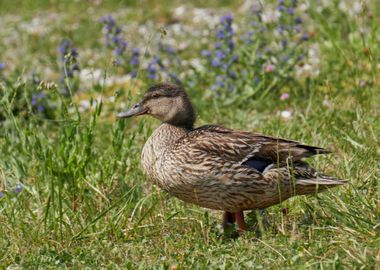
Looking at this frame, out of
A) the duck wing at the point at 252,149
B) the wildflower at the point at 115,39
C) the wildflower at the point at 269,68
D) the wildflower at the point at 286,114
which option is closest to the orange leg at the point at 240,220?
the duck wing at the point at 252,149

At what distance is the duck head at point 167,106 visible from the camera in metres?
6.18

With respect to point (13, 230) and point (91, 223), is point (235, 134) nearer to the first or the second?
point (91, 223)

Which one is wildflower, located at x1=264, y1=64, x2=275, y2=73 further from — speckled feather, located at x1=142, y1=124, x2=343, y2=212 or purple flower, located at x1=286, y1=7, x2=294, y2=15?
speckled feather, located at x1=142, y1=124, x2=343, y2=212

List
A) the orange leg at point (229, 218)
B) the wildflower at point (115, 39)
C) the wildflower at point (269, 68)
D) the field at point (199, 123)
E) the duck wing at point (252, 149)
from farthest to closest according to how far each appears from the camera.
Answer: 1. the wildflower at point (115, 39)
2. the wildflower at point (269, 68)
3. the orange leg at point (229, 218)
4. the duck wing at point (252, 149)
5. the field at point (199, 123)

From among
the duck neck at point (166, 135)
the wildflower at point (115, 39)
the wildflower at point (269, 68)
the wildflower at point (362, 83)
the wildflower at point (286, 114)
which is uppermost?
the wildflower at point (115, 39)

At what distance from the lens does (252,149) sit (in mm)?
5695

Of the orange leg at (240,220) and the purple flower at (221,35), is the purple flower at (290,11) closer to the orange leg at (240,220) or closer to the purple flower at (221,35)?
the purple flower at (221,35)

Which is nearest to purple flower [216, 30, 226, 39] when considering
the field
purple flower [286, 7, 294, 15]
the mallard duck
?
the field

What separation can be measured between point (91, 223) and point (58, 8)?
30.3 feet

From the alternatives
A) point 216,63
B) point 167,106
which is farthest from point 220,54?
point 167,106

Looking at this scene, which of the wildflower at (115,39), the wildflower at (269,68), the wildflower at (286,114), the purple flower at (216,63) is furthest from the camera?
the wildflower at (115,39)

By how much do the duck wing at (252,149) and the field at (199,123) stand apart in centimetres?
36

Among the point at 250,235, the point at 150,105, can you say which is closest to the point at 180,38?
the point at 150,105

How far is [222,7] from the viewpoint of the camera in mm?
13062
